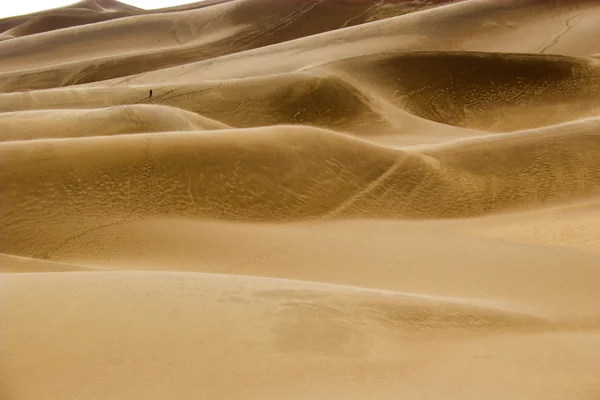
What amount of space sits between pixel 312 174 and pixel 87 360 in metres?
5.16

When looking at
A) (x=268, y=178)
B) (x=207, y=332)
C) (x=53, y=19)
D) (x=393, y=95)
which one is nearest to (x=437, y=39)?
(x=393, y=95)

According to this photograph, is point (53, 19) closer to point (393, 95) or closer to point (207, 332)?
point (393, 95)

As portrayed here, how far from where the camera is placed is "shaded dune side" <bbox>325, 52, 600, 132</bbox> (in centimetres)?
1409

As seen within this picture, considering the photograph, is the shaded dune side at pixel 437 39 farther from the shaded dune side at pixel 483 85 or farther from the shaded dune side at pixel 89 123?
the shaded dune side at pixel 89 123

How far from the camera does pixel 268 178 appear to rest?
7180 mm

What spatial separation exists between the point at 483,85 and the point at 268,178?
9.45 metres

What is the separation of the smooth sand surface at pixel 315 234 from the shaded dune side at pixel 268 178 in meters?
0.03

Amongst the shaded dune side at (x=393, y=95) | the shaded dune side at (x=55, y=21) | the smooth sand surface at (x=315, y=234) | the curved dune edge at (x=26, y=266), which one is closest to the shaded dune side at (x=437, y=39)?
the smooth sand surface at (x=315, y=234)

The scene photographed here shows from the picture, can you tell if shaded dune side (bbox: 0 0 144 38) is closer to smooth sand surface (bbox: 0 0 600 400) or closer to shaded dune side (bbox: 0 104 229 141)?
smooth sand surface (bbox: 0 0 600 400)

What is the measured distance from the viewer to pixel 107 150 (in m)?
6.98

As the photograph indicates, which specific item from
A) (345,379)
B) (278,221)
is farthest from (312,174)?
(345,379)

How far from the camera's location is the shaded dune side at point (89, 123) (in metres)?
8.98

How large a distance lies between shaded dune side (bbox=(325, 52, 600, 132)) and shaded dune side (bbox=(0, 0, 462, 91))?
941 centimetres

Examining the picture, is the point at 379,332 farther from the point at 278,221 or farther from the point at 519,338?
the point at 278,221
